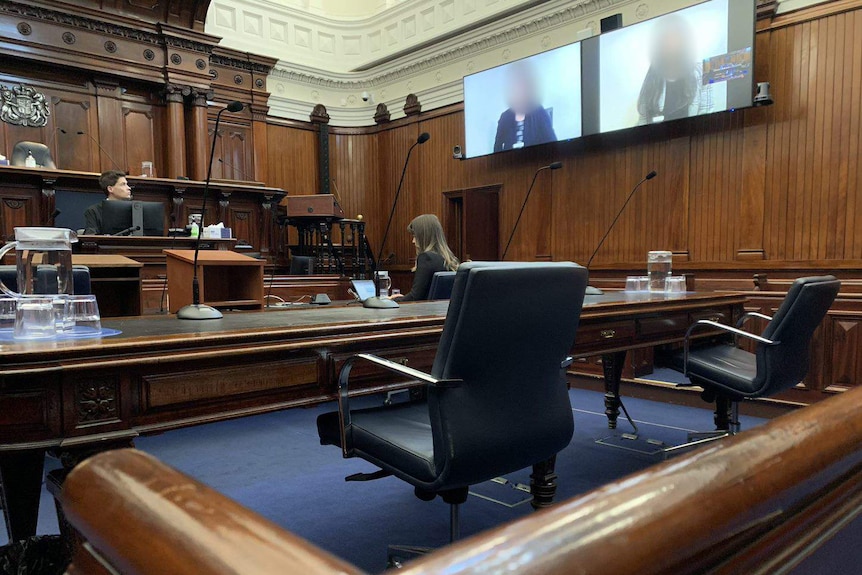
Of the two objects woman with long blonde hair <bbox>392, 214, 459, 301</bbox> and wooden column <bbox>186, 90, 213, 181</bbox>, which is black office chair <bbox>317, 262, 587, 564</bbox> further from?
wooden column <bbox>186, 90, 213, 181</bbox>

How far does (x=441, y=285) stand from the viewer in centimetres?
325

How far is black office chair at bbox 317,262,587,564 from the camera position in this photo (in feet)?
4.45

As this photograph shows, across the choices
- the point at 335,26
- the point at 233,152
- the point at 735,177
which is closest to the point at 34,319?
the point at 735,177

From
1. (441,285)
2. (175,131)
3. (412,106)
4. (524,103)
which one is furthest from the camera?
(412,106)

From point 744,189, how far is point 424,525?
4.20 metres

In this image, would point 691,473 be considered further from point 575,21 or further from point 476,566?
point 575,21

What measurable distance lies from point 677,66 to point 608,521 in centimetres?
561

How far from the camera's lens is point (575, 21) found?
6137mm

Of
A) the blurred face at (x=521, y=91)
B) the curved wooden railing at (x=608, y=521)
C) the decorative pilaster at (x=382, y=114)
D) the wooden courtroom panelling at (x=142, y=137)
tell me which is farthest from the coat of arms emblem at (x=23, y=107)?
the curved wooden railing at (x=608, y=521)

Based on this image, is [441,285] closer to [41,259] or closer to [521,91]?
[41,259]

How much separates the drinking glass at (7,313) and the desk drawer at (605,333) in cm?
180

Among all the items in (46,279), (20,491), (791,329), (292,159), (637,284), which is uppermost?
(292,159)

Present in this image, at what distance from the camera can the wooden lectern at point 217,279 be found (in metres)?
3.11

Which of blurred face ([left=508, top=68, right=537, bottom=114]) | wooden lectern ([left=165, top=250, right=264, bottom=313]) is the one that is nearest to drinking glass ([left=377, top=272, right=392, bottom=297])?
wooden lectern ([left=165, top=250, right=264, bottom=313])
